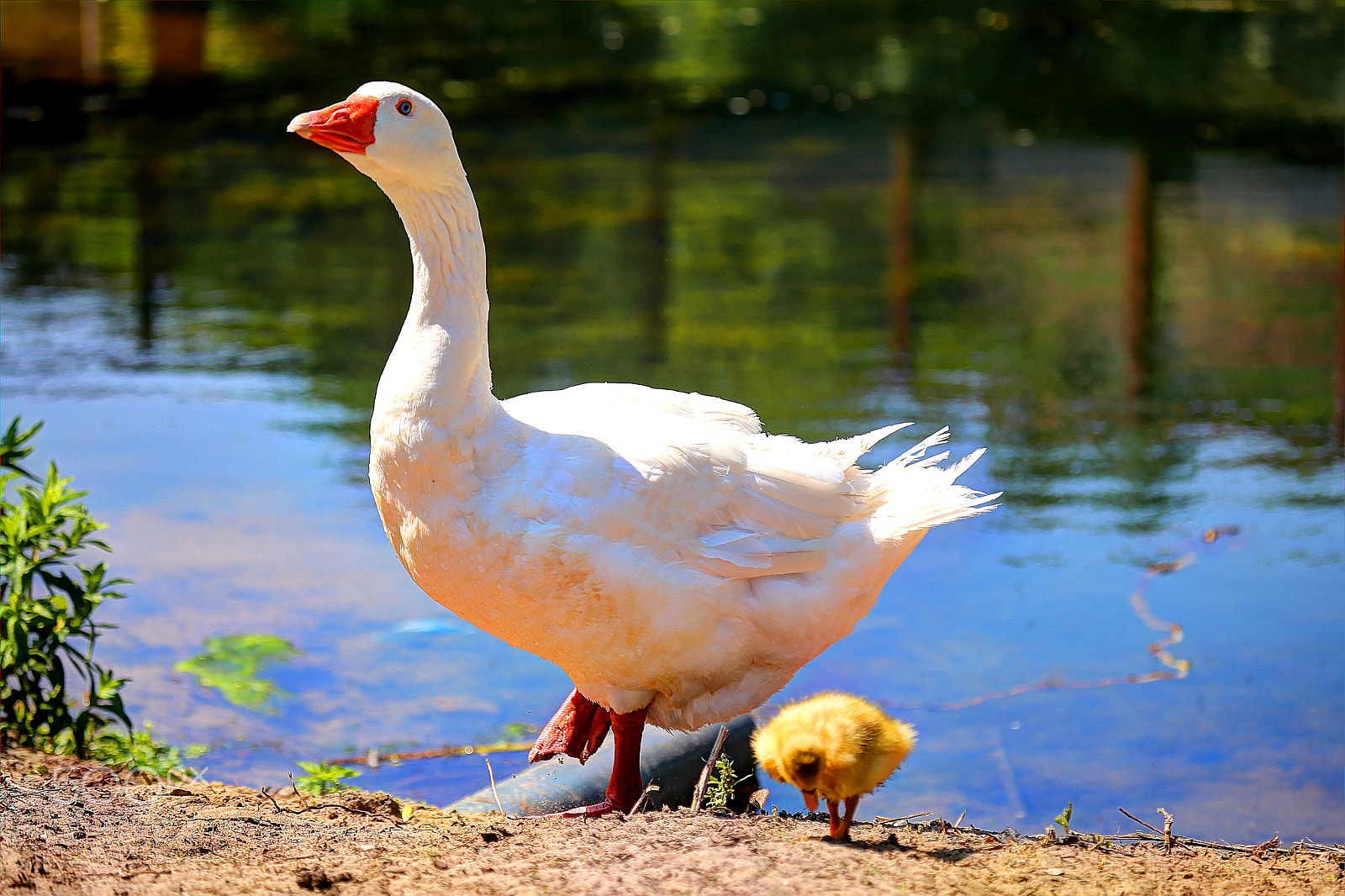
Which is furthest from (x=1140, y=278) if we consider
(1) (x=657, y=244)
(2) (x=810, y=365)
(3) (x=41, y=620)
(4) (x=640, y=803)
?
(3) (x=41, y=620)

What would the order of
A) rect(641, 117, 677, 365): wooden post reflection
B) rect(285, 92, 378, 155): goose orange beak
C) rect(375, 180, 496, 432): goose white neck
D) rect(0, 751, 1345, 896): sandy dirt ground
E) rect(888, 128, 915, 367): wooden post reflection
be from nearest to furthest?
1. rect(0, 751, 1345, 896): sandy dirt ground
2. rect(285, 92, 378, 155): goose orange beak
3. rect(375, 180, 496, 432): goose white neck
4. rect(641, 117, 677, 365): wooden post reflection
5. rect(888, 128, 915, 367): wooden post reflection

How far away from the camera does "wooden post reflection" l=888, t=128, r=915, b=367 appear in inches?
363

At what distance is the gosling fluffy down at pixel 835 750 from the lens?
3.43m

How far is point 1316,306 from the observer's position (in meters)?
9.58

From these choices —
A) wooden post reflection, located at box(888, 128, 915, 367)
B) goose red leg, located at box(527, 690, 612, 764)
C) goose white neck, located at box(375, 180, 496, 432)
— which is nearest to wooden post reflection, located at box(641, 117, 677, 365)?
wooden post reflection, located at box(888, 128, 915, 367)

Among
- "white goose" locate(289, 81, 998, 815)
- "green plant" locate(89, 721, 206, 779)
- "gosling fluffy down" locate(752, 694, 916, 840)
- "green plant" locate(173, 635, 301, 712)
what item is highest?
"white goose" locate(289, 81, 998, 815)

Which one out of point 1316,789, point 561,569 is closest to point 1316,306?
point 1316,789

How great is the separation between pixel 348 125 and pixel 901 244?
7.67 metres

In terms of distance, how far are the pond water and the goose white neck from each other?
5.44 feet

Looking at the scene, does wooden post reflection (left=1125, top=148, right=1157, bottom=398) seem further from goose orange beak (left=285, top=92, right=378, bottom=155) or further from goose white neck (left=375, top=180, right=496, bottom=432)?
goose orange beak (left=285, top=92, right=378, bottom=155)

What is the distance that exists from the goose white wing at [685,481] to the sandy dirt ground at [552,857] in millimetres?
818

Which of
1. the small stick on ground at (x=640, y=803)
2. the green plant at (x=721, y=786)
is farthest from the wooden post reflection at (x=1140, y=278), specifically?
the small stick on ground at (x=640, y=803)

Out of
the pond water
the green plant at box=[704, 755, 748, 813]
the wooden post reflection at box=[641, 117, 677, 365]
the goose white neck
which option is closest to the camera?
the goose white neck

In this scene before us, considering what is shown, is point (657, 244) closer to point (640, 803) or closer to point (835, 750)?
point (640, 803)
